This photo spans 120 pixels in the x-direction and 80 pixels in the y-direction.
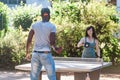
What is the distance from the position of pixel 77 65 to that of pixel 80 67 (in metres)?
0.46

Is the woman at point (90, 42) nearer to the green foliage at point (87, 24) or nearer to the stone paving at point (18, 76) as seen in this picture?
the stone paving at point (18, 76)

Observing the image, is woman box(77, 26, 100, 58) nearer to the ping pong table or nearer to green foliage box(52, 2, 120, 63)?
the ping pong table

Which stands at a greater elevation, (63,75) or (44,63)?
(44,63)

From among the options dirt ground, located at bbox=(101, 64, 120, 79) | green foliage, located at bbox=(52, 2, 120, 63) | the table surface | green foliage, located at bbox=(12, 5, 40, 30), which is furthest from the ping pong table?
green foliage, located at bbox=(12, 5, 40, 30)

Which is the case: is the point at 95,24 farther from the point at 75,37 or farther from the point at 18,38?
the point at 18,38

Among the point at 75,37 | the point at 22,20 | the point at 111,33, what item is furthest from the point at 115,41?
the point at 22,20

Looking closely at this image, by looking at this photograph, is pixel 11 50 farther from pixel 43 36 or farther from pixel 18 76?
pixel 43 36

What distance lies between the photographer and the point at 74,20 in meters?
15.3

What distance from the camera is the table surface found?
27.5 ft

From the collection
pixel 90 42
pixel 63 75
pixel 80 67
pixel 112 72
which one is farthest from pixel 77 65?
pixel 112 72

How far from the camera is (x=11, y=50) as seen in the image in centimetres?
1467

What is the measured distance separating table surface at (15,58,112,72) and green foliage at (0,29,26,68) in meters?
4.92

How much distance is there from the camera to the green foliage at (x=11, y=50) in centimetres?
1467

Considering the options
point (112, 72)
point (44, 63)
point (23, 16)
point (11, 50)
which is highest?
point (44, 63)
